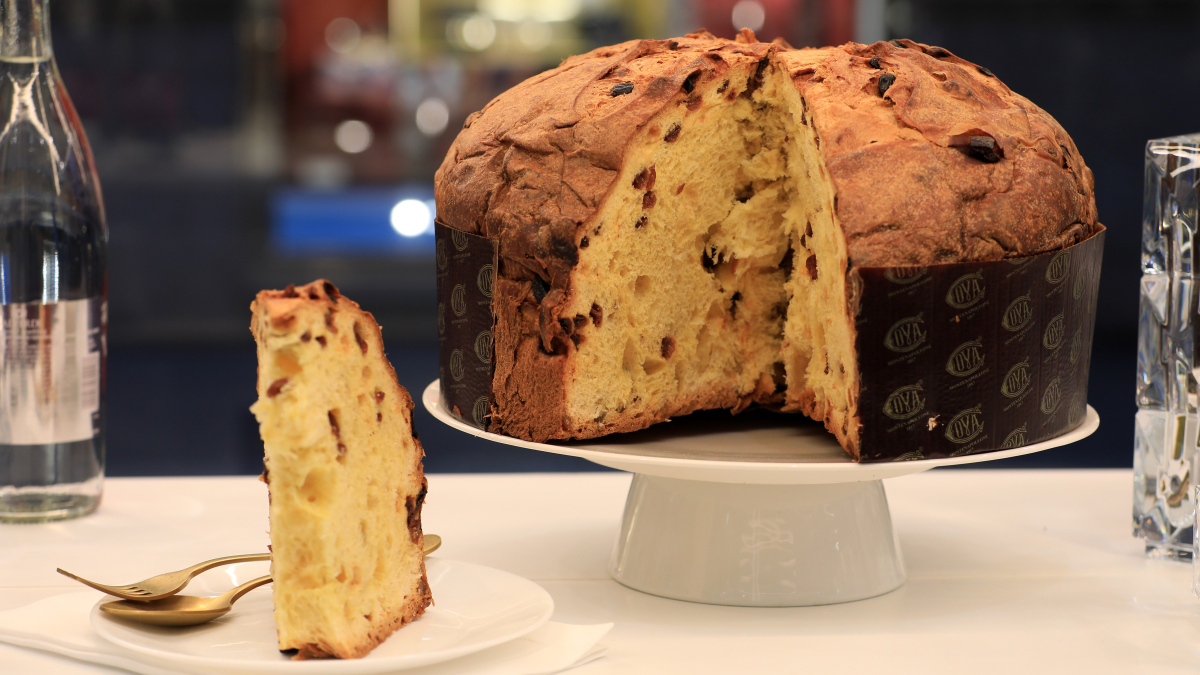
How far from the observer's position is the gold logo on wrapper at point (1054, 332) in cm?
154

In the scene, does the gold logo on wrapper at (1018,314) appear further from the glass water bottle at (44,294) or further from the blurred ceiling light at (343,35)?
the blurred ceiling light at (343,35)

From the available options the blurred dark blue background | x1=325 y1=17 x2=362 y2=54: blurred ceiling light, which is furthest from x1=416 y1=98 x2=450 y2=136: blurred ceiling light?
x1=325 y1=17 x2=362 y2=54: blurred ceiling light

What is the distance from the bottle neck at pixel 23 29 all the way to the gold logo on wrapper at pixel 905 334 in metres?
1.46

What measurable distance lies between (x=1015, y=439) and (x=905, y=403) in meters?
0.17

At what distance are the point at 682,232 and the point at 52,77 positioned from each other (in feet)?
3.63

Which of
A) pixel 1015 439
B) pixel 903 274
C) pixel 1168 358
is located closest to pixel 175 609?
pixel 903 274

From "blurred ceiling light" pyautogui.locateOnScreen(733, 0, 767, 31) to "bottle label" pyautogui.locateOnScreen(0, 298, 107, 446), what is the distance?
3.70m

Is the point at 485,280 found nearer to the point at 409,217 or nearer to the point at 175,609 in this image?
the point at 175,609

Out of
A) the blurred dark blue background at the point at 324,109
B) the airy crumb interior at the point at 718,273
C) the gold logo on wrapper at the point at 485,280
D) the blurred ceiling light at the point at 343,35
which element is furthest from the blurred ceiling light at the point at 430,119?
the gold logo on wrapper at the point at 485,280

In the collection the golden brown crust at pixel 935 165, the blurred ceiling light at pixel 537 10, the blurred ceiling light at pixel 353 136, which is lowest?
the golden brown crust at pixel 935 165

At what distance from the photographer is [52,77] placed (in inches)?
79.0

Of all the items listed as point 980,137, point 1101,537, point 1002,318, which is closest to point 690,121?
point 980,137

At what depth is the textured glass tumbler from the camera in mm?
1774

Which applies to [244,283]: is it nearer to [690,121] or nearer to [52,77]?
[52,77]
